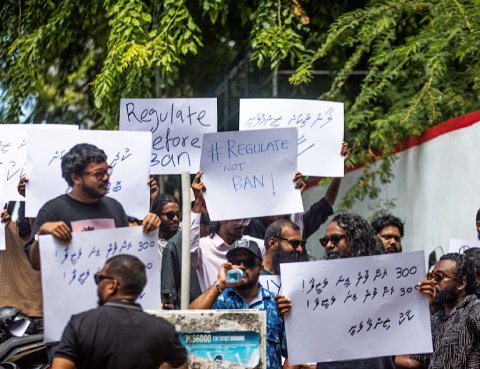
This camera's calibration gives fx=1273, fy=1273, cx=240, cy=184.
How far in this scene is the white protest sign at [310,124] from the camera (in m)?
8.76

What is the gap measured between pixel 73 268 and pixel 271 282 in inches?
A: 60.0

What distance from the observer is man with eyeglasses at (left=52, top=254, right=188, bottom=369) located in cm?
552

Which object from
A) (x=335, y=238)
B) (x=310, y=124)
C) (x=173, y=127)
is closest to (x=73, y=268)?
(x=335, y=238)

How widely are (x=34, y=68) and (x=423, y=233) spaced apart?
13.7 feet

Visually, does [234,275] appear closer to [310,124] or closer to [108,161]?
[108,161]

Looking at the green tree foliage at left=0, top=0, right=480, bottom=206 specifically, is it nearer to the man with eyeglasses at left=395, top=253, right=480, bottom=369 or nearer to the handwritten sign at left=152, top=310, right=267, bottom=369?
the man with eyeglasses at left=395, top=253, right=480, bottom=369

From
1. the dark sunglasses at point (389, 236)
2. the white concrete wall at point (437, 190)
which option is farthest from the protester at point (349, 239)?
the white concrete wall at point (437, 190)

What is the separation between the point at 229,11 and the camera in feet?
46.8

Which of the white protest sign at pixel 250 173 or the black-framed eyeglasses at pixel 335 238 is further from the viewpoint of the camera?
the white protest sign at pixel 250 173

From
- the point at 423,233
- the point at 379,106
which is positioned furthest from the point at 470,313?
the point at 379,106

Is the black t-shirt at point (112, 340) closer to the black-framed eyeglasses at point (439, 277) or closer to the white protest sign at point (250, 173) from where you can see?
the white protest sign at point (250, 173)

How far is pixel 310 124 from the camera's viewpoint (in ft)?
29.0

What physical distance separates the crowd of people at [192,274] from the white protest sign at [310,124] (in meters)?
0.14

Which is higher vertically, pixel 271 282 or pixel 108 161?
pixel 108 161
